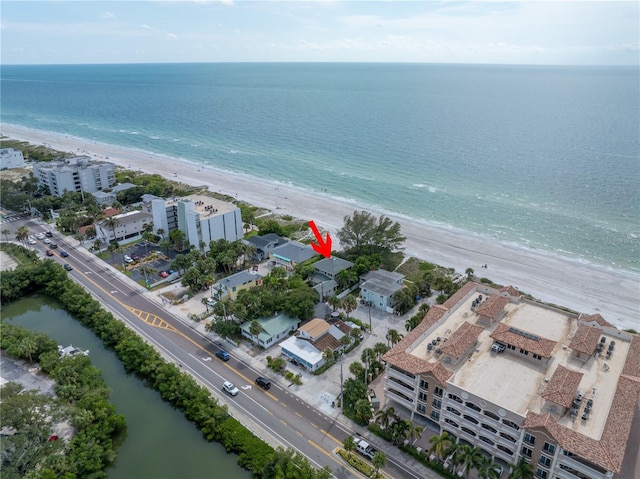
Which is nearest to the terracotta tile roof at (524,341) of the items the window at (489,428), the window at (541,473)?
the window at (489,428)

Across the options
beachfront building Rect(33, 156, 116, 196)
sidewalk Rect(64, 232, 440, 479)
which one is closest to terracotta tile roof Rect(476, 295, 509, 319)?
sidewalk Rect(64, 232, 440, 479)

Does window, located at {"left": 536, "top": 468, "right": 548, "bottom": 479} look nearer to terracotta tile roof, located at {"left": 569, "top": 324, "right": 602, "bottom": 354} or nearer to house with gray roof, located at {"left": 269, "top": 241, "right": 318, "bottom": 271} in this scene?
terracotta tile roof, located at {"left": 569, "top": 324, "right": 602, "bottom": 354}

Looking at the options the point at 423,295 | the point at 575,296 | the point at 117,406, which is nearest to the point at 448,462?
the point at 423,295

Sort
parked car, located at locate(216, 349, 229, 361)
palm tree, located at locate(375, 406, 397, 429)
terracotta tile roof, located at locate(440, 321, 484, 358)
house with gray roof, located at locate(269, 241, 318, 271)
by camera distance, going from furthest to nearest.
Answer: house with gray roof, located at locate(269, 241, 318, 271), parked car, located at locate(216, 349, 229, 361), terracotta tile roof, located at locate(440, 321, 484, 358), palm tree, located at locate(375, 406, 397, 429)

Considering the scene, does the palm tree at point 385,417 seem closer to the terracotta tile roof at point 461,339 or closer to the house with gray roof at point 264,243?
the terracotta tile roof at point 461,339

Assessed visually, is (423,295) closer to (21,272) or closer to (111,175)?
(21,272)

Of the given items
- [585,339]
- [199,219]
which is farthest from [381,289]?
[199,219]
